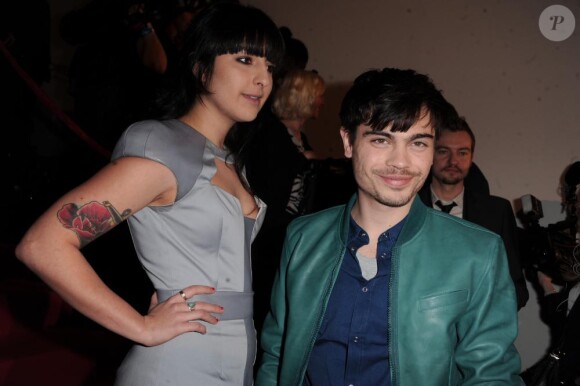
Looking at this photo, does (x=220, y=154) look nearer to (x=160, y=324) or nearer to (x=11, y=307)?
(x=160, y=324)

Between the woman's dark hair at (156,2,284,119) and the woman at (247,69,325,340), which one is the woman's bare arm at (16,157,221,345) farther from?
the woman at (247,69,325,340)

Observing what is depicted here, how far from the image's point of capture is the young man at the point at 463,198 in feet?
11.3

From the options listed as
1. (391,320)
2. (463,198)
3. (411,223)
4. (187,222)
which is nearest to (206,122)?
(187,222)

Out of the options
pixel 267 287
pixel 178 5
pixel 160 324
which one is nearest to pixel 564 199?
pixel 267 287

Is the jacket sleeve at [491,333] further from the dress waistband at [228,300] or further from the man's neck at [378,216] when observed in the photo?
the dress waistband at [228,300]

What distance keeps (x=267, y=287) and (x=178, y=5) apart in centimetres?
198

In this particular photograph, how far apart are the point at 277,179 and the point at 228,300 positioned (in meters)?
1.81

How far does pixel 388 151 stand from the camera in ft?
5.46

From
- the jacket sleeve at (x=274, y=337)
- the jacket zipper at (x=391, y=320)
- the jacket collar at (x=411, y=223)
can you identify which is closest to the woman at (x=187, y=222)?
the jacket sleeve at (x=274, y=337)

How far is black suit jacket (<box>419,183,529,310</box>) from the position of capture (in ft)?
11.2

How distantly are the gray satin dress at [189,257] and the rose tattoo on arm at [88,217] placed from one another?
0.11 m

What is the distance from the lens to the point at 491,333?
1.47 m

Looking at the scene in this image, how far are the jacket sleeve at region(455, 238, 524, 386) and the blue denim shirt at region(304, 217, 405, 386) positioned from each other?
0.23m

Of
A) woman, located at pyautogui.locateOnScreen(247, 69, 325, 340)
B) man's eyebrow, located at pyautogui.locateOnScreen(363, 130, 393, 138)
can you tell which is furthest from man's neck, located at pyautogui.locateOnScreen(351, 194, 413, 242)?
woman, located at pyautogui.locateOnScreen(247, 69, 325, 340)
